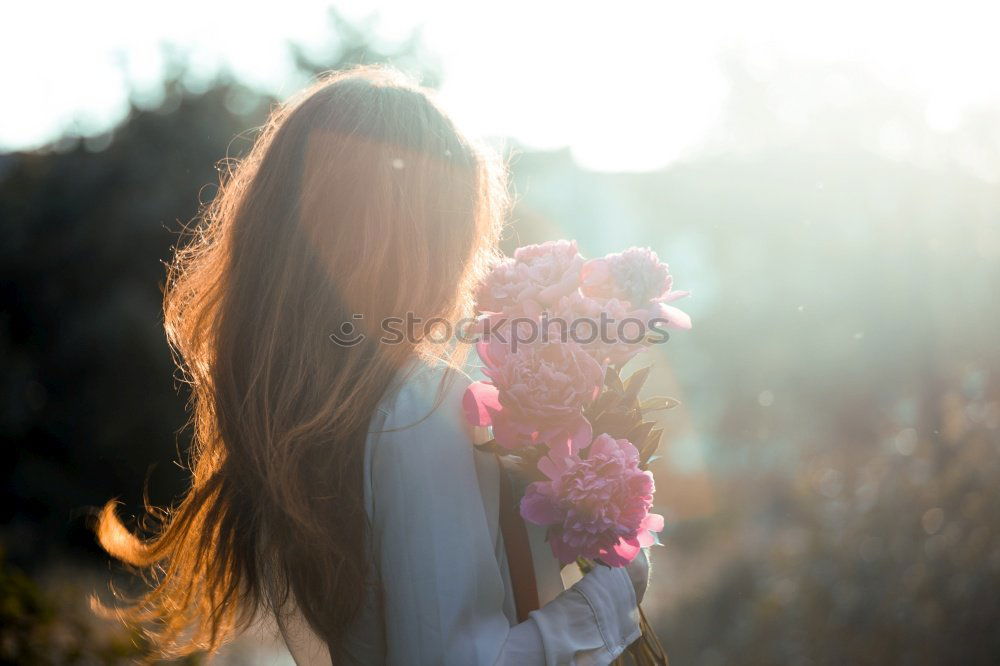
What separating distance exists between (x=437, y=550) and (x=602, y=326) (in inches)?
22.8

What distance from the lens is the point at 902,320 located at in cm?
738

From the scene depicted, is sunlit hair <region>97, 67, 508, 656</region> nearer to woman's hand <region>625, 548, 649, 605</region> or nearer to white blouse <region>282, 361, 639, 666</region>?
white blouse <region>282, 361, 639, 666</region>

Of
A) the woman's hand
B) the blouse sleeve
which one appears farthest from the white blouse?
the woman's hand

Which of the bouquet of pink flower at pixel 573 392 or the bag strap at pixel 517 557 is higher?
the bouquet of pink flower at pixel 573 392

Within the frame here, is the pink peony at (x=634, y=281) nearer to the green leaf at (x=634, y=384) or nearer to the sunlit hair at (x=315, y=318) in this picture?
the green leaf at (x=634, y=384)

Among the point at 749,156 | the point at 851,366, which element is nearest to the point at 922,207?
the point at 851,366

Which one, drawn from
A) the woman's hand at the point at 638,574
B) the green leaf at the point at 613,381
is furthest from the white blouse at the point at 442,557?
the green leaf at the point at 613,381

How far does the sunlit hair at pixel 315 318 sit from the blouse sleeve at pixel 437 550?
3.7 inches

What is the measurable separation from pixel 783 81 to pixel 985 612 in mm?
8601

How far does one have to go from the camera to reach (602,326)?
5.60ft

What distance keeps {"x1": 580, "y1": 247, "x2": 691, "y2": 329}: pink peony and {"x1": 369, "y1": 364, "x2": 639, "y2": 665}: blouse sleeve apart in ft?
1.48

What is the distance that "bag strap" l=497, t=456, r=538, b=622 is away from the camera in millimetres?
1694

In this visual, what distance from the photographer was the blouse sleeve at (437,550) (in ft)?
4.81

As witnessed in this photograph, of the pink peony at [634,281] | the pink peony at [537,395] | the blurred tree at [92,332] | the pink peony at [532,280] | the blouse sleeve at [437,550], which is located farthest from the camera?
the blurred tree at [92,332]
